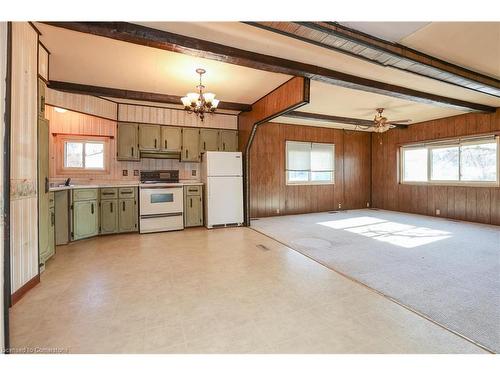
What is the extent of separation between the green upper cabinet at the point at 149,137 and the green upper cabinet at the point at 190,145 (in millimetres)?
543

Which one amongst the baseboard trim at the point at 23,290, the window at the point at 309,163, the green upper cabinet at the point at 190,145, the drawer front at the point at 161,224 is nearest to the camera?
the baseboard trim at the point at 23,290

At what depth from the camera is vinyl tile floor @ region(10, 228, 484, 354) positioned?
1605 millimetres

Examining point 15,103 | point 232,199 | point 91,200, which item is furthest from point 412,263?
point 91,200

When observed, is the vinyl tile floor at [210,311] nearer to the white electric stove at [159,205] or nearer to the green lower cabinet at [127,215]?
the green lower cabinet at [127,215]

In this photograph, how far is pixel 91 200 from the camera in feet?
14.4

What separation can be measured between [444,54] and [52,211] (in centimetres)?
565

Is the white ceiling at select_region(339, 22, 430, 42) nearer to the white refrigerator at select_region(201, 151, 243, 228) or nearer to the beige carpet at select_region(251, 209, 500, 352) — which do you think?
the beige carpet at select_region(251, 209, 500, 352)

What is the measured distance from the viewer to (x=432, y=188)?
6781 millimetres

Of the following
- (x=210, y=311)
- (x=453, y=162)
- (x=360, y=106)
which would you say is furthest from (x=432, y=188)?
(x=210, y=311)

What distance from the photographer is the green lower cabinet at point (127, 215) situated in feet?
15.5

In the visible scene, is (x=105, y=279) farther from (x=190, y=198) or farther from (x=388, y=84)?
(x=388, y=84)

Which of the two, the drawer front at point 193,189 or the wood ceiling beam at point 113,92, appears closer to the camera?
the wood ceiling beam at point 113,92

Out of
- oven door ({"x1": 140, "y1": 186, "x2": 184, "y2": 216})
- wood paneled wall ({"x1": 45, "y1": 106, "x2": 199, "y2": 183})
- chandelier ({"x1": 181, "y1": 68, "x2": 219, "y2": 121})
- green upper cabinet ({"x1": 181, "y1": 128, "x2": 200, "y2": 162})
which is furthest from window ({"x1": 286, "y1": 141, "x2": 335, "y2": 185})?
chandelier ({"x1": 181, "y1": 68, "x2": 219, "y2": 121})

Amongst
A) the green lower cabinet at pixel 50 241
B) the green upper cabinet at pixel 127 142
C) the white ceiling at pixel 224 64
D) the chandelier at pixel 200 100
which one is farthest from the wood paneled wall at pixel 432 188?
the green lower cabinet at pixel 50 241
